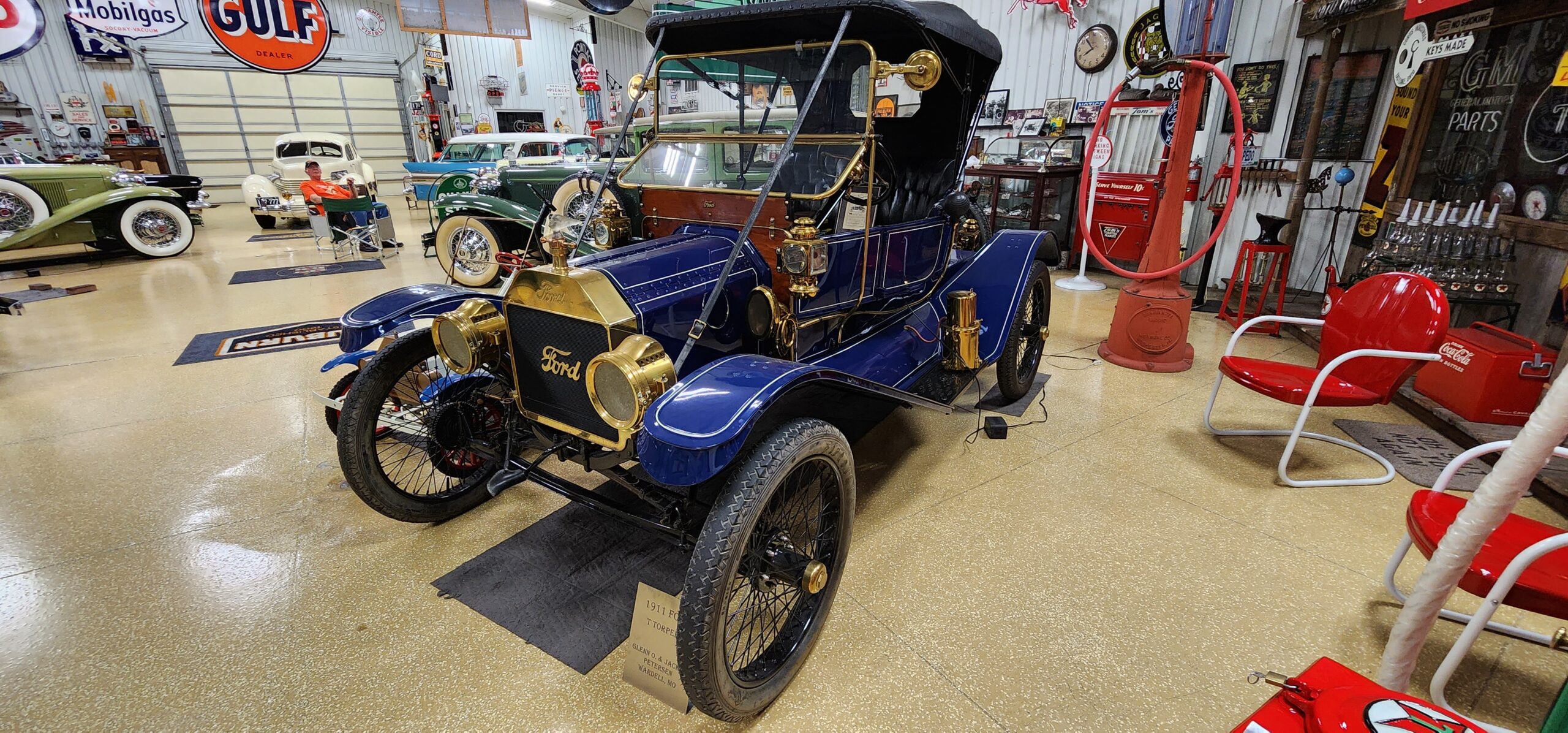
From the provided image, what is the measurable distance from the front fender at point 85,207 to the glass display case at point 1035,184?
927 centimetres

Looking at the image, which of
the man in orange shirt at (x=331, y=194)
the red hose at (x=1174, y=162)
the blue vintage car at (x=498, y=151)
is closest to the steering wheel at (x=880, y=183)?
the red hose at (x=1174, y=162)

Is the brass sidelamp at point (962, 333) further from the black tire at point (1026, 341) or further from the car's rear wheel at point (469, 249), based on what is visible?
the car's rear wheel at point (469, 249)

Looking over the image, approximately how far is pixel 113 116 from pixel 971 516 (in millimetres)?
17621

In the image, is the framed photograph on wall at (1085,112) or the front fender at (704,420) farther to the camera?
the framed photograph on wall at (1085,112)

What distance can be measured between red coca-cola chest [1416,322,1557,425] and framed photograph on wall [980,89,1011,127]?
529 cm

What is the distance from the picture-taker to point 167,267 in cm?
723

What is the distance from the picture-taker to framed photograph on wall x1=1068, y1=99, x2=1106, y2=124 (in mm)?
6887

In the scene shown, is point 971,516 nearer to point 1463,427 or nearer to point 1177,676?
point 1177,676

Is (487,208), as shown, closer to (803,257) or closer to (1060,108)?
(803,257)

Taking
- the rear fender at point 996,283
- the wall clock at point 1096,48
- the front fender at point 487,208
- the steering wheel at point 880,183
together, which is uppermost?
the wall clock at point 1096,48

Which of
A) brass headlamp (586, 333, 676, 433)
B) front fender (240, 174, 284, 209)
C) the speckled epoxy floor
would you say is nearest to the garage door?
front fender (240, 174, 284, 209)

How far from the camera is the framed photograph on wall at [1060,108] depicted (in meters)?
7.11

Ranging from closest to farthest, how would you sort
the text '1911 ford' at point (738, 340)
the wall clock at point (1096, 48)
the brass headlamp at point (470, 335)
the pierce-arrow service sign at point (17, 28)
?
1. the text '1911 ford' at point (738, 340)
2. the brass headlamp at point (470, 335)
3. the wall clock at point (1096, 48)
4. the pierce-arrow service sign at point (17, 28)

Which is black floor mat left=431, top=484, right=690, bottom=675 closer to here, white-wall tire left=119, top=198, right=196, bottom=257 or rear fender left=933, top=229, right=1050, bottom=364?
rear fender left=933, top=229, right=1050, bottom=364
